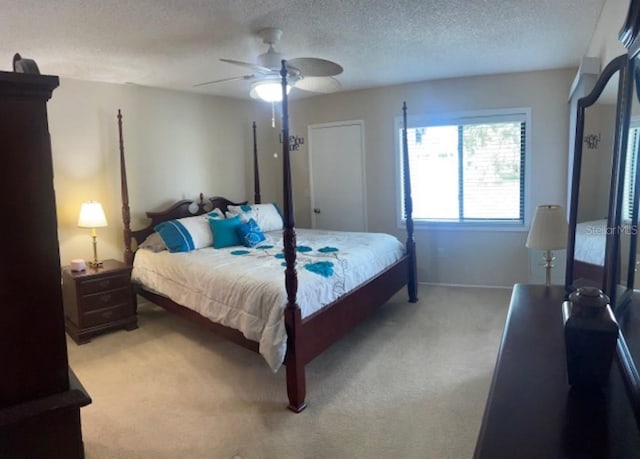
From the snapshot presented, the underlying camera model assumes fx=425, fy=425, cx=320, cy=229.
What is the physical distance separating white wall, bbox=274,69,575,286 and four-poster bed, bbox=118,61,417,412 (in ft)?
2.72

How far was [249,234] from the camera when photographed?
4203 mm

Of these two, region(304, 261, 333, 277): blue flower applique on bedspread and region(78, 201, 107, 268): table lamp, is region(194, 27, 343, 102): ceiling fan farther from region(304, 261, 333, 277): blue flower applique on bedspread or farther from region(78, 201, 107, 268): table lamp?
region(78, 201, 107, 268): table lamp

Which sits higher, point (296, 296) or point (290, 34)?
point (290, 34)

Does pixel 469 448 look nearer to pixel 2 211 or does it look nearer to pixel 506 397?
pixel 506 397

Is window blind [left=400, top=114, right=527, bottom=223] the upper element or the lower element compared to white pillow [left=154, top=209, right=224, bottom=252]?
upper

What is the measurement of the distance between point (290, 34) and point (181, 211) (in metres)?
2.48

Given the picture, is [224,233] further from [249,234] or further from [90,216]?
[90,216]

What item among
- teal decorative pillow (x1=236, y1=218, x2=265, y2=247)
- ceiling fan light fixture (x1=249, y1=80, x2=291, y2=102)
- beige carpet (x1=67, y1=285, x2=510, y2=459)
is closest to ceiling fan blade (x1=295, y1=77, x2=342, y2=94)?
ceiling fan light fixture (x1=249, y1=80, x2=291, y2=102)

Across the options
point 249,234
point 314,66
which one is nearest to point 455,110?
point 314,66

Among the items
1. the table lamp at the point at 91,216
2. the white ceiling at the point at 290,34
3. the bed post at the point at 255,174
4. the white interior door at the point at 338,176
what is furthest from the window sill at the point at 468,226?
the table lamp at the point at 91,216

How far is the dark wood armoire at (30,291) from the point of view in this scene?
891 millimetres

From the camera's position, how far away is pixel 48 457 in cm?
94

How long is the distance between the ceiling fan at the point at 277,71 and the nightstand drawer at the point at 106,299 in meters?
2.10

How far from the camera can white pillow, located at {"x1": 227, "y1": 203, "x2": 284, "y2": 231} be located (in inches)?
187
